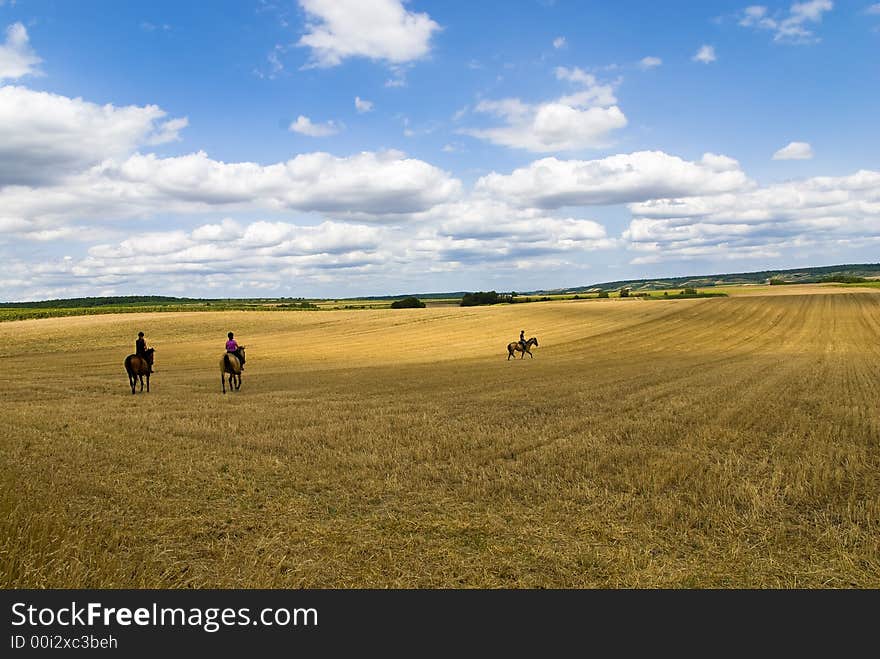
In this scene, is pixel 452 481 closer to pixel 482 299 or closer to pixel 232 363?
pixel 232 363

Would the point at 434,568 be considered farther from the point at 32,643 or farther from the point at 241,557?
the point at 32,643

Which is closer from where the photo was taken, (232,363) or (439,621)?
(439,621)

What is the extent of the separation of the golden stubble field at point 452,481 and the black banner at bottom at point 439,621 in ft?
1.30

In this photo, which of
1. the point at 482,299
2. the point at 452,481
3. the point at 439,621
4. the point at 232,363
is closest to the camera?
the point at 439,621

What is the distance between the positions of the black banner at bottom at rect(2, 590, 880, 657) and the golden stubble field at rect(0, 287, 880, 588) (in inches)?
15.6

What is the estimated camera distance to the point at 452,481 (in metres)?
10.5

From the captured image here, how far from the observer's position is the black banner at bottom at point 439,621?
5.10 meters

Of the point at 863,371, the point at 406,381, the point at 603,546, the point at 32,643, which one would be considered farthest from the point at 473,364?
the point at 32,643

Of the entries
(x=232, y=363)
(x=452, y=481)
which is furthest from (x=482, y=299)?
(x=452, y=481)

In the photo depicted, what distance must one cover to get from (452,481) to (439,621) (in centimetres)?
497

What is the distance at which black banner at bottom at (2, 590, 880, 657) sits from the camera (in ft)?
16.7

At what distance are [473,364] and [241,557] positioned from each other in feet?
90.2

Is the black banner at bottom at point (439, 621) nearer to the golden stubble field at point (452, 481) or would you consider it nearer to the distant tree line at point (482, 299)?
the golden stubble field at point (452, 481)

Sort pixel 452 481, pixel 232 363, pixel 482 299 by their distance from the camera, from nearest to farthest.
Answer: pixel 452 481 < pixel 232 363 < pixel 482 299
